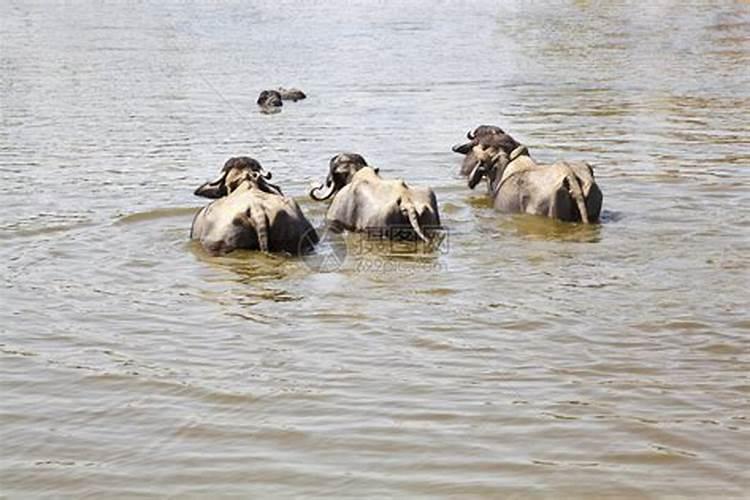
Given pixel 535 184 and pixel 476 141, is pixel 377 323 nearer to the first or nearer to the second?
pixel 535 184

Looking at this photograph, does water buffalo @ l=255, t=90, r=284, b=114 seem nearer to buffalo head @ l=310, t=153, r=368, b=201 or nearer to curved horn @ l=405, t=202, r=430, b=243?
buffalo head @ l=310, t=153, r=368, b=201

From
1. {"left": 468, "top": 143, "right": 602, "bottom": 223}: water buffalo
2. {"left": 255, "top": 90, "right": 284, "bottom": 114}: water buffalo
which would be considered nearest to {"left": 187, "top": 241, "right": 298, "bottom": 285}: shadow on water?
{"left": 468, "top": 143, "right": 602, "bottom": 223}: water buffalo

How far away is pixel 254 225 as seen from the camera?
371 inches

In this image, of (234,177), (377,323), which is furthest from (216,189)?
(377,323)

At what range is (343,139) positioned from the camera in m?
16.1

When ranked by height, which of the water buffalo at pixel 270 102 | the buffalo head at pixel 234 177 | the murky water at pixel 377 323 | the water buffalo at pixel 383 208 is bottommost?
the murky water at pixel 377 323

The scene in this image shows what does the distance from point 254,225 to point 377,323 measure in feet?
7.00

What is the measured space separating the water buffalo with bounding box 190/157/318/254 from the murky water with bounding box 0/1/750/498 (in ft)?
0.71

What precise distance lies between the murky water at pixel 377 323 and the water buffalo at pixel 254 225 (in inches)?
8.5

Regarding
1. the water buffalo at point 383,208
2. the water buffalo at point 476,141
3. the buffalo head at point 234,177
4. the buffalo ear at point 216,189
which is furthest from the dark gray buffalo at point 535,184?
the buffalo ear at point 216,189

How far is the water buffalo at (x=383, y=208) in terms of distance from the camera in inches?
396

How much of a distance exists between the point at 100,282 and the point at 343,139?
7.69 metres

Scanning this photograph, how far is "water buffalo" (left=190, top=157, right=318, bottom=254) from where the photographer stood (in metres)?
9.44

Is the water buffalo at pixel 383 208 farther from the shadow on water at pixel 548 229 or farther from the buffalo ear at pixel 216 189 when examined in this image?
the buffalo ear at pixel 216 189
